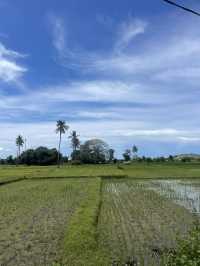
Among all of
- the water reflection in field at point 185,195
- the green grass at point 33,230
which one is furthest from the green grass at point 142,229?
the green grass at point 33,230

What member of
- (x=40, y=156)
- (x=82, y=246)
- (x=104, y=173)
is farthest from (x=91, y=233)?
(x=40, y=156)

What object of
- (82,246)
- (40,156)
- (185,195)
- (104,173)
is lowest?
(82,246)

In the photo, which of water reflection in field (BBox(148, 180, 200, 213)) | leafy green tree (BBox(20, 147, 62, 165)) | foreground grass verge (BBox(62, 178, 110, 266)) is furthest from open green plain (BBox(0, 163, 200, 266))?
leafy green tree (BBox(20, 147, 62, 165))

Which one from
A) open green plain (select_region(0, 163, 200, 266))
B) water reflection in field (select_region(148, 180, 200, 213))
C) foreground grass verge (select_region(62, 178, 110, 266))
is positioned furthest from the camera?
water reflection in field (select_region(148, 180, 200, 213))

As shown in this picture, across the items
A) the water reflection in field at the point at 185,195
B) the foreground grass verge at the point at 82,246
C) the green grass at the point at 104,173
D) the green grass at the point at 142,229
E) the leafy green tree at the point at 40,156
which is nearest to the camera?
the foreground grass verge at the point at 82,246

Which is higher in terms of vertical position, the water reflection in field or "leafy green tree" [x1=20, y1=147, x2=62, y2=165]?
"leafy green tree" [x1=20, y1=147, x2=62, y2=165]

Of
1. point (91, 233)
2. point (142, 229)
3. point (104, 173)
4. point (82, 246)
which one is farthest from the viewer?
point (104, 173)

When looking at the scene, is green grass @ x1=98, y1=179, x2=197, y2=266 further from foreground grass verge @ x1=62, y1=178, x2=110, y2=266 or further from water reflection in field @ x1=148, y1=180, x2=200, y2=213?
water reflection in field @ x1=148, y1=180, x2=200, y2=213

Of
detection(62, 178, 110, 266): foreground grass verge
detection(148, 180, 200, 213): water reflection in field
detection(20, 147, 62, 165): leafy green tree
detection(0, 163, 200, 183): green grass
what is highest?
detection(20, 147, 62, 165): leafy green tree

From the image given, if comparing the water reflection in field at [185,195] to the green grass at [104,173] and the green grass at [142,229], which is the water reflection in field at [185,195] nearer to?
the green grass at [142,229]

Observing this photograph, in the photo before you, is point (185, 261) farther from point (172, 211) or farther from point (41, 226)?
point (172, 211)

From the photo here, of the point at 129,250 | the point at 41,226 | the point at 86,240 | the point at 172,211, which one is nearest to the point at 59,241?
the point at 86,240

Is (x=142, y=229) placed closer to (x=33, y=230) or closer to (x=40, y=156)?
(x=33, y=230)

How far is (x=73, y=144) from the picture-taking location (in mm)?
109875
